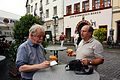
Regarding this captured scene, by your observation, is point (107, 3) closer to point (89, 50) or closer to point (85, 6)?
point (85, 6)

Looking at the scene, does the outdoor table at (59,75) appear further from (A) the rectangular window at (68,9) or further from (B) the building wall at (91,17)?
(A) the rectangular window at (68,9)

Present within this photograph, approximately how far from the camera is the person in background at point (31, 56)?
308 cm

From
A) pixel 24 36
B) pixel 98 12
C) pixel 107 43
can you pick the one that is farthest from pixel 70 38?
pixel 24 36

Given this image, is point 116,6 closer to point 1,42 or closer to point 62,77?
point 1,42

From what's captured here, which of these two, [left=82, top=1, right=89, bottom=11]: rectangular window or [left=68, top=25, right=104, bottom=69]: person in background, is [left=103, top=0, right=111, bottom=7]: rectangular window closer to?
[left=82, top=1, right=89, bottom=11]: rectangular window

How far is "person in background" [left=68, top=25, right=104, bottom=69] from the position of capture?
3719mm

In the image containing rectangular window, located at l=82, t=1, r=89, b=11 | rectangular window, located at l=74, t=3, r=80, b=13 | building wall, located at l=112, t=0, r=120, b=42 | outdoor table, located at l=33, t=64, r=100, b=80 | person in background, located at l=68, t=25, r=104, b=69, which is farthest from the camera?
rectangular window, located at l=74, t=3, r=80, b=13

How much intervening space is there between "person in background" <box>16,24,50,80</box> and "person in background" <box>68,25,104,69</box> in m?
0.73

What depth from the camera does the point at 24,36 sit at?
794 cm

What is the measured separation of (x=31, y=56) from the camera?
326cm

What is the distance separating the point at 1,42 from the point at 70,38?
84.2 feet

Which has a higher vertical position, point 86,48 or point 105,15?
point 105,15

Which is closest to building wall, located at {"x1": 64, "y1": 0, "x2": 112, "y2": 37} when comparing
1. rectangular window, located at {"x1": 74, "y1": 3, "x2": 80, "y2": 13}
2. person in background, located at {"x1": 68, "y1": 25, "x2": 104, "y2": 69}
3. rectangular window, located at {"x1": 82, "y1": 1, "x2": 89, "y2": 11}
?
rectangular window, located at {"x1": 74, "y1": 3, "x2": 80, "y2": 13}

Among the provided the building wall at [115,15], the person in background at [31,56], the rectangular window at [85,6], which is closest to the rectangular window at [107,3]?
the building wall at [115,15]
